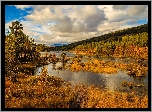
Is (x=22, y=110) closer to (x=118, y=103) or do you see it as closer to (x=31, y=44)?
(x=118, y=103)

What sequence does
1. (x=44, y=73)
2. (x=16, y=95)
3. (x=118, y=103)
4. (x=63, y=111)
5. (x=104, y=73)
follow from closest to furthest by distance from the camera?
(x=63, y=111)
(x=118, y=103)
(x=16, y=95)
(x=44, y=73)
(x=104, y=73)

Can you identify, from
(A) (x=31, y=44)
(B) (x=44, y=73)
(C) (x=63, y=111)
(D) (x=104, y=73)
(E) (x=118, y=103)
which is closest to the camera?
(C) (x=63, y=111)

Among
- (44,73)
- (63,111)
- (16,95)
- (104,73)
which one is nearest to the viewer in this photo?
(63,111)

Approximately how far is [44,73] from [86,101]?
647 cm

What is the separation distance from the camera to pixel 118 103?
15.5 m

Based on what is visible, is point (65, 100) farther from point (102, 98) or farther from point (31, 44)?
point (31, 44)

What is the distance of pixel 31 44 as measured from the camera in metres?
45.7

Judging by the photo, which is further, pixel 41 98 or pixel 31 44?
pixel 31 44
